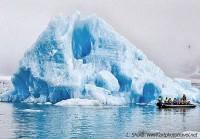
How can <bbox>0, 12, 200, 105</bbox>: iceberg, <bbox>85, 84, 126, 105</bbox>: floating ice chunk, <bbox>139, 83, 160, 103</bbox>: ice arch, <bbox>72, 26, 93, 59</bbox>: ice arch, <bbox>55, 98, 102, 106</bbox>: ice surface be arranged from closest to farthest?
<bbox>55, 98, 102, 106</bbox>: ice surface
<bbox>85, 84, 126, 105</bbox>: floating ice chunk
<bbox>0, 12, 200, 105</bbox>: iceberg
<bbox>139, 83, 160, 103</bbox>: ice arch
<bbox>72, 26, 93, 59</bbox>: ice arch

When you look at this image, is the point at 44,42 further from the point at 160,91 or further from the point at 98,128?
the point at 98,128

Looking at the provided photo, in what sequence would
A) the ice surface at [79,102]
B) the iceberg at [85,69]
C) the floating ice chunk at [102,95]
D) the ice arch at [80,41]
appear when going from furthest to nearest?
the ice arch at [80,41] < the iceberg at [85,69] < the floating ice chunk at [102,95] < the ice surface at [79,102]

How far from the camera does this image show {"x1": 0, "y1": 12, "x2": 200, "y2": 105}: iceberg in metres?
45.3

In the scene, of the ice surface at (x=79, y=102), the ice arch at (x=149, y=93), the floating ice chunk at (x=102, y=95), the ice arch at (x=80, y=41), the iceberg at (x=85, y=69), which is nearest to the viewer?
the ice surface at (x=79, y=102)

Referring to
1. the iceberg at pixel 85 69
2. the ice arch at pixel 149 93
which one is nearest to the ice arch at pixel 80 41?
the iceberg at pixel 85 69

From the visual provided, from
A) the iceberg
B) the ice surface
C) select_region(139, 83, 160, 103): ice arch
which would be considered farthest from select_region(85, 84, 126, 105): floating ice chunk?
select_region(139, 83, 160, 103): ice arch

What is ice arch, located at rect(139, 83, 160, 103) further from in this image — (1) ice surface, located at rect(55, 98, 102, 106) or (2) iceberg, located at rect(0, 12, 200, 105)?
(1) ice surface, located at rect(55, 98, 102, 106)

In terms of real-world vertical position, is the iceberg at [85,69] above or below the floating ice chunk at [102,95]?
above

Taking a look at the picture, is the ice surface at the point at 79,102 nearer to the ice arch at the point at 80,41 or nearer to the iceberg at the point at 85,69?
the iceberg at the point at 85,69

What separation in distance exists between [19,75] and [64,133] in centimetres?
3115

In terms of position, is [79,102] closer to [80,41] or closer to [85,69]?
[85,69]

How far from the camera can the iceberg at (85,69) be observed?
45281 millimetres

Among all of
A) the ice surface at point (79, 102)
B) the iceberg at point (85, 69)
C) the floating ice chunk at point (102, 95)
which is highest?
the iceberg at point (85, 69)

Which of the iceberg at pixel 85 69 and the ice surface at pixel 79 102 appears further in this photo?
the iceberg at pixel 85 69
